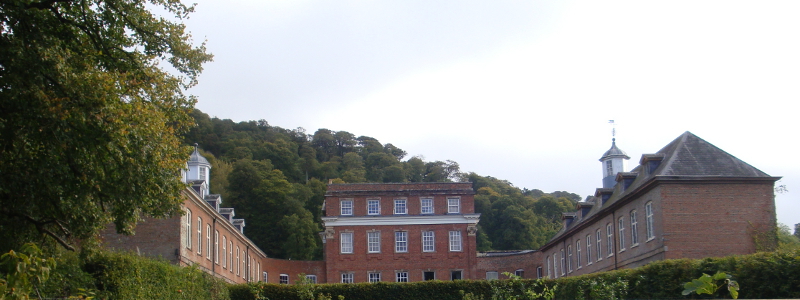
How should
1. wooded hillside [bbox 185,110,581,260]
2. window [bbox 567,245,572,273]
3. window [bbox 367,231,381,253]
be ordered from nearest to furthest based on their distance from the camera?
window [bbox 567,245,572,273] < window [bbox 367,231,381,253] < wooded hillside [bbox 185,110,581,260]

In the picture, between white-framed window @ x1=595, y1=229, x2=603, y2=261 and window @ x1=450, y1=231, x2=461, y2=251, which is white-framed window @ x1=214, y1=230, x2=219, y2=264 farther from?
window @ x1=450, y1=231, x2=461, y2=251

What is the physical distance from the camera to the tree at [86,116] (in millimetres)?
13234

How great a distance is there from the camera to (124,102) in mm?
14086

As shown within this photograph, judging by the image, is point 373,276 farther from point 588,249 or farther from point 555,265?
point 588,249

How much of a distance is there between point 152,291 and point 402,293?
1556 centimetres

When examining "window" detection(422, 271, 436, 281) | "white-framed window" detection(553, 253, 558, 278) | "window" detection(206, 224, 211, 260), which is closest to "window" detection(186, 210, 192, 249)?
"window" detection(206, 224, 211, 260)

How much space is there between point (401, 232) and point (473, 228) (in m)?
5.21

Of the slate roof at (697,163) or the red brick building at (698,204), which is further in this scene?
the slate roof at (697,163)

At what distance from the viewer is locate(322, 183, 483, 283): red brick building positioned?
5294 cm

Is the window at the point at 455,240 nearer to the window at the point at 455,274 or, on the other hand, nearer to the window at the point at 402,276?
the window at the point at 455,274

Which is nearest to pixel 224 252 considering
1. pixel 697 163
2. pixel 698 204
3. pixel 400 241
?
pixel 400 241

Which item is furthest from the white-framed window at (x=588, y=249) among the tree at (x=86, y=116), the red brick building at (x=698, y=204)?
the tree at (x=86, y=116)

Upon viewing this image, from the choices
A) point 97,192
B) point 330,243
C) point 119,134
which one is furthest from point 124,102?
point 330,243

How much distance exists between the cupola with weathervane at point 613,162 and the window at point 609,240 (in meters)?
12.4
